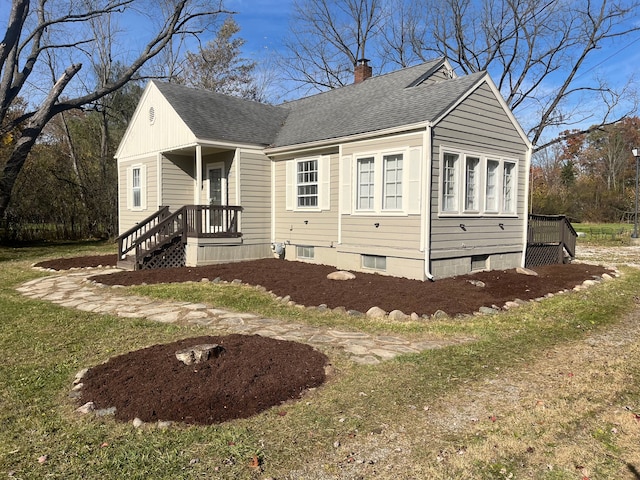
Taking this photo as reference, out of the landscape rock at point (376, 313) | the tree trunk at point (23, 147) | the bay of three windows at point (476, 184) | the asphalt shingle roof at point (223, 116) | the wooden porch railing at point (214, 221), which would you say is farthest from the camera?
the tree trunk at point (23, 147)

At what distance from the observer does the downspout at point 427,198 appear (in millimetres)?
9375

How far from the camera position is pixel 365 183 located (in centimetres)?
1078

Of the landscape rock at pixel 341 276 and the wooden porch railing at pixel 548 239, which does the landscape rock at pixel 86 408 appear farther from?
the wooden porch railing at pixel 548 239

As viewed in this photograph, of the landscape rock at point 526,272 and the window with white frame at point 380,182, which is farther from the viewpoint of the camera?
the landscape rock at point 526,272

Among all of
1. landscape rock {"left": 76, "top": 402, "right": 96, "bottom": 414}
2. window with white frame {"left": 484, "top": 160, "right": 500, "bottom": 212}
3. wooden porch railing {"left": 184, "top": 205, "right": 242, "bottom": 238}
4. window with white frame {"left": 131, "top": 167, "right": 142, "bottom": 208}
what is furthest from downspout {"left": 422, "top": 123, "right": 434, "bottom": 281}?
window with white frame {"left": 131, "top": 167, "right": 142, "bottom": 208}

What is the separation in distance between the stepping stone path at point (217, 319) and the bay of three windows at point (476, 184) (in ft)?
15.9

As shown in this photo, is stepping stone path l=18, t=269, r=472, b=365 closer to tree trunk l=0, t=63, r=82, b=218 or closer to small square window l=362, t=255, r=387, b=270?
small square window l=362, t=255, r=387, b=270

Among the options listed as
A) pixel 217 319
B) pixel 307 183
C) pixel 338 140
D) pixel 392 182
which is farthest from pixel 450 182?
pixel 217 319

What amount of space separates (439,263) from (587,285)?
3307mm

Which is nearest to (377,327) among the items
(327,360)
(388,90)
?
(327,360)

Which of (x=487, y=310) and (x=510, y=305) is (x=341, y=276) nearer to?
(x=487, y=310)

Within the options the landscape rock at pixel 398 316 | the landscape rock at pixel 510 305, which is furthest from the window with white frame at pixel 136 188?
the landscape rock at pixel 510 305

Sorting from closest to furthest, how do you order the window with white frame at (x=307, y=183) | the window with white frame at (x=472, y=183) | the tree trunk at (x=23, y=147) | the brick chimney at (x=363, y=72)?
1. the window with white frame at (x=472, y=183)
2. the window with white frame at (x=307, y=183)
3. the brick chimney at (x=363, y=72)
4. the tree trunk at (x=23, y=147)

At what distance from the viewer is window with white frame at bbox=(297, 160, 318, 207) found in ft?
40.7
